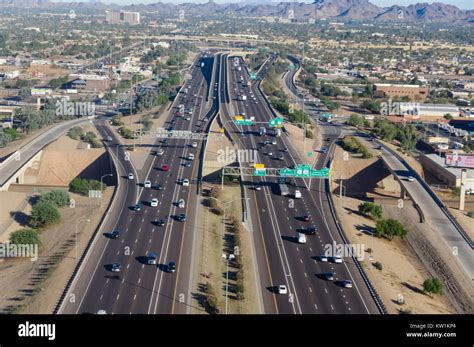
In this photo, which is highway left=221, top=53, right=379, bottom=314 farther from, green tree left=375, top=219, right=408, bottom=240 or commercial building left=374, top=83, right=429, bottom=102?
commercial building left=374, top=83, right=429, bottom=102

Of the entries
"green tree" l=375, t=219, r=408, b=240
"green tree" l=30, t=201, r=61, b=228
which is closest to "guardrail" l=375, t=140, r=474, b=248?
"green tree" l=375, t=219, r=408, b=240

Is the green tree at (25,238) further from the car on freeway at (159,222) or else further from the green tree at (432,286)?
the green tree at (432,286)

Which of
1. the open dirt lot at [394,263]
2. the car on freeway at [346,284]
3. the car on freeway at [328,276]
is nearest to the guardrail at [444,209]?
the open dirt lot at [394,263]

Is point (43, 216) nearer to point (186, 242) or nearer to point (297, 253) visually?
point (186, 242)

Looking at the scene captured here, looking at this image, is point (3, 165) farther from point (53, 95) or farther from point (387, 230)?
point (53, 95)

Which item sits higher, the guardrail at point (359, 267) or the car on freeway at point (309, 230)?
the car on freeway at point (309, 230)

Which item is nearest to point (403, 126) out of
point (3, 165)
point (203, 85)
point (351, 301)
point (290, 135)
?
point (290, 135)
